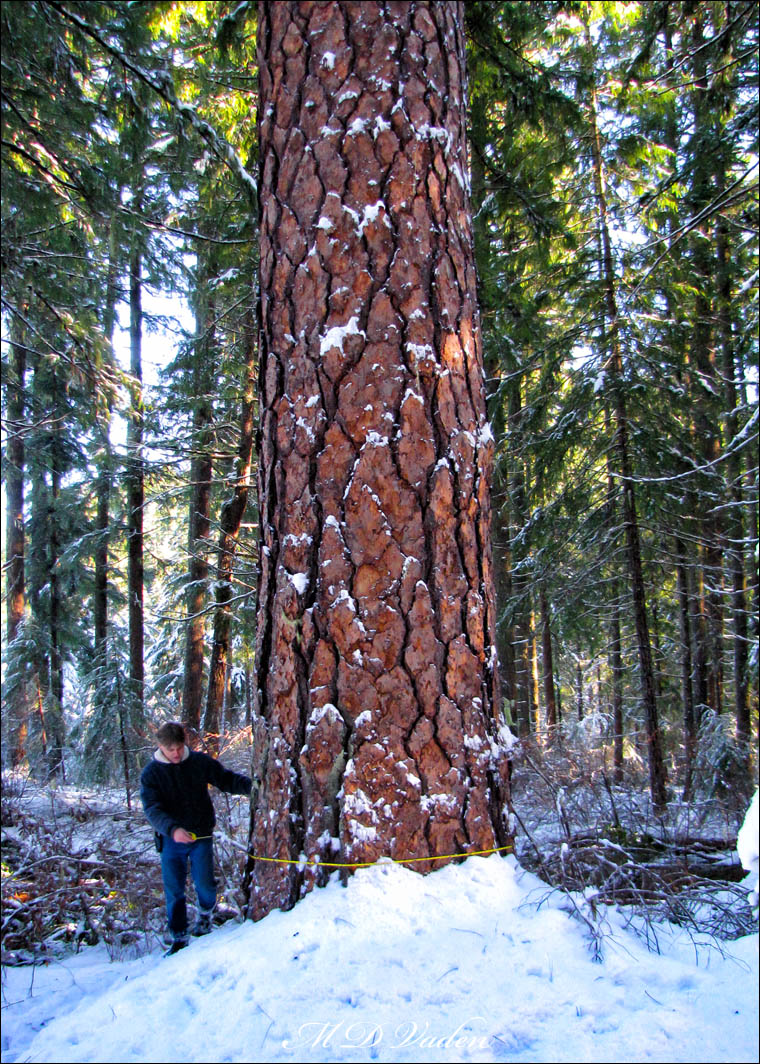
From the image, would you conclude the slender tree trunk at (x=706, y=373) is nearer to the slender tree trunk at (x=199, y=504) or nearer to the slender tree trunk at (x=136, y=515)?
the slender tree trunk at (x=199, y=504)

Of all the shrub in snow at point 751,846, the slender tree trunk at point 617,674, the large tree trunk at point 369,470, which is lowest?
the slender tree trunk at point 617,674

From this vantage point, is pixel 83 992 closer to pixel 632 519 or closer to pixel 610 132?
pixel 632 519

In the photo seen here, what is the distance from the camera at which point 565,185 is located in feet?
31.1

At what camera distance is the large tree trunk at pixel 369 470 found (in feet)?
7.91

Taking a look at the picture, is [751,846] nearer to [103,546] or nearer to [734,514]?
[734,514]

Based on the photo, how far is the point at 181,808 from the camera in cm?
431

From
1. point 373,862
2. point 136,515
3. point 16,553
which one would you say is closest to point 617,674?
point 136,515

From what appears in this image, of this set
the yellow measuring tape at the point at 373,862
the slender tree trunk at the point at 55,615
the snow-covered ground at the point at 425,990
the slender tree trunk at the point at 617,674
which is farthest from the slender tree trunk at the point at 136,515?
the snow-covered ground at the point at 425,990

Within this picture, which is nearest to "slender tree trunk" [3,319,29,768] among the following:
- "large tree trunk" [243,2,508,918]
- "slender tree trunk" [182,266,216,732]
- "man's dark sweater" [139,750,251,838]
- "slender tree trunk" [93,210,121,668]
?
"slender tree trunk" [93,210,121,668]

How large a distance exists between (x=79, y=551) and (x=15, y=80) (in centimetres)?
1057

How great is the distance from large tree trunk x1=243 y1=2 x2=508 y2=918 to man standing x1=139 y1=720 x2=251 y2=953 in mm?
1813

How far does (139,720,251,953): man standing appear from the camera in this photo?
4.03 meters

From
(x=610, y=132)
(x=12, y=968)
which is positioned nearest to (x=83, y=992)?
(x=12, y=968)

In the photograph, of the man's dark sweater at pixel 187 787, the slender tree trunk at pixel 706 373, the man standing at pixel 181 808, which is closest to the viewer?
the man standing at pixel 181 808
